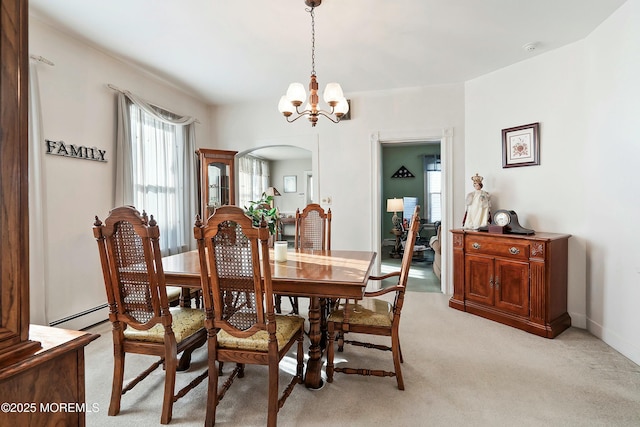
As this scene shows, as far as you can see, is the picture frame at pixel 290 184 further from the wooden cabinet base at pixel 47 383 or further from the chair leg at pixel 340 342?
the wooden cabinet base at pixel 47 383

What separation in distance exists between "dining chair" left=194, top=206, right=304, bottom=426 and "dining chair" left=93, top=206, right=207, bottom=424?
0.80 ft

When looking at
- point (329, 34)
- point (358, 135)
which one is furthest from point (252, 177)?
point (329, 34)

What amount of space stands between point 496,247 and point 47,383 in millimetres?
3408

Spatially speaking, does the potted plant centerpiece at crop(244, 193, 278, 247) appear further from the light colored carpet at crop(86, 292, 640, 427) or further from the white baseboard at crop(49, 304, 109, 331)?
the white baseboard at crop(49, 304, 109, 331)

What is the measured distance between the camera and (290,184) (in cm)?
974

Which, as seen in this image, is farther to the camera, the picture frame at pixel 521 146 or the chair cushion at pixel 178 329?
the picture frame at pixel 521 146

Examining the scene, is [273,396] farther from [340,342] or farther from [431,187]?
[431,187]

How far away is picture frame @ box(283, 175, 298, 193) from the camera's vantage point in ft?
31.8

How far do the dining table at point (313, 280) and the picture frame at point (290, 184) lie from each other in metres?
7.28

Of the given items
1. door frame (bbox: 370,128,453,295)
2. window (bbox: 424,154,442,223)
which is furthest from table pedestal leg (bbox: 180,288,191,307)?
window (bbox: 424,154,442,223)

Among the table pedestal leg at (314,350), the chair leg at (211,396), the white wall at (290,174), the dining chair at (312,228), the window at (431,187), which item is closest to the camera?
the chair leg at (211,396)

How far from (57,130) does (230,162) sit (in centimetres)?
203

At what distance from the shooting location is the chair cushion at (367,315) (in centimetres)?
205

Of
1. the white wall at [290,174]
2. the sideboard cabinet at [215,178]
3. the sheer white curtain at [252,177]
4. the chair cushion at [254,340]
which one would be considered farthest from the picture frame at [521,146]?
the white wall at [290,174]
